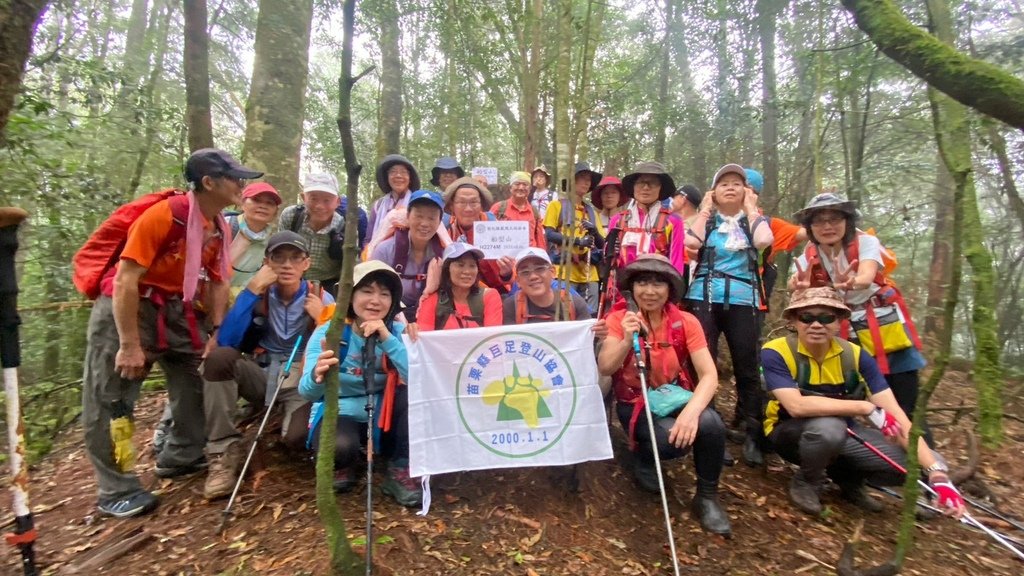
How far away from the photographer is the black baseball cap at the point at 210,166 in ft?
12.3

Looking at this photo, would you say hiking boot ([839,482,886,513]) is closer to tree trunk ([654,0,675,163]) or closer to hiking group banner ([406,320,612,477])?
hiking group banner ([406,320,612,477])

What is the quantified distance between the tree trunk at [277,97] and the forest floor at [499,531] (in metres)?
3.14

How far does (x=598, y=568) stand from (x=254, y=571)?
7.17 ft

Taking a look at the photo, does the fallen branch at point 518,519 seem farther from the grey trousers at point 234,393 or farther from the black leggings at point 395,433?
the grey trousers at point 234,393

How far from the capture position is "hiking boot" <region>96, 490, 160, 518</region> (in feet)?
Result: 12.4

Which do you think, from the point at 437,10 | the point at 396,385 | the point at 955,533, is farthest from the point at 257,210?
the point at 437,10

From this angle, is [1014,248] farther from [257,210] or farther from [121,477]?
[121,477]

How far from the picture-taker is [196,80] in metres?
5.65

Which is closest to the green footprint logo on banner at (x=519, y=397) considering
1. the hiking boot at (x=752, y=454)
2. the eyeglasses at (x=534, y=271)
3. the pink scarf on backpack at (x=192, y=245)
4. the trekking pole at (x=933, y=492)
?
the eyeglasses at (x=534, y=271)

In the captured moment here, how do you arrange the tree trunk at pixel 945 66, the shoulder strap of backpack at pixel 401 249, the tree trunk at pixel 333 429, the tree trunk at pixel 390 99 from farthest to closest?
1. the tree trunk at pixel 390 99
2. the shoulder strap of backpack at pixel 401 249
3. the tree trunk at pixel 945 66
4. the tree trunk at pixel 333 429

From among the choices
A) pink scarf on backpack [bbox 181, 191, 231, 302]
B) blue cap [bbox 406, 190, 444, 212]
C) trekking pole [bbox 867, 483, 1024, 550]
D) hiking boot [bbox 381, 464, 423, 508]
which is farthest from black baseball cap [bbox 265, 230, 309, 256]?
trekking pole [bbox 867, 483, 1024, 550]

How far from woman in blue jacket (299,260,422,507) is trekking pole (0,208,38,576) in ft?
5.11

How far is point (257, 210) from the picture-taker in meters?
4.89

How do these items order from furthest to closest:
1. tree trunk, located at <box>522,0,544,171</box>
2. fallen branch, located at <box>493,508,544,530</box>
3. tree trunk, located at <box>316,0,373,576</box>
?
tree trunk, located at <box>522,0,544,171</box>
fallen branch, located at <box>493,508,544,530</box>
tree trunk, located at <box>316,0,373,576</box>
